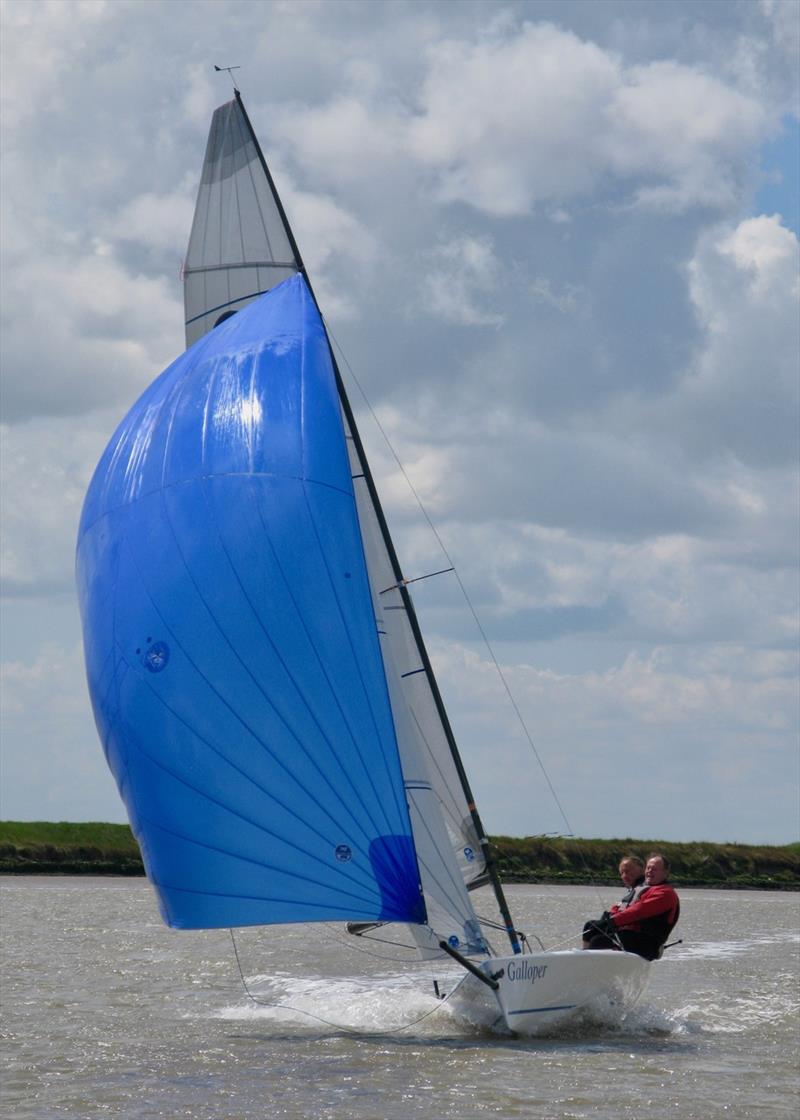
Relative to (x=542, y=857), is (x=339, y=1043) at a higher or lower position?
lower

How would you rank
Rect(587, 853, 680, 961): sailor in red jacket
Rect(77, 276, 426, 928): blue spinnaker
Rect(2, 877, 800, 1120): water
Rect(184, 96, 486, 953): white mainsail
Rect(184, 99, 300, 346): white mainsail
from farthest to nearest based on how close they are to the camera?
Rect(184, 99, 300, 346): white mainsail → Rect(587, 853, 680, 961): sailor in red jacket → Rect(184, 96, 486, 953): white mainsail → Rect(77, 276, 426, 928): blue spinnaker → Rect(2, 877, 800, 1120): water

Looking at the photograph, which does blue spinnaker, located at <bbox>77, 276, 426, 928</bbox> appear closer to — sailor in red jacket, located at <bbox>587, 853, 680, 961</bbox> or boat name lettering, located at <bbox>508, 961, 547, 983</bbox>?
boat name lettering, located at <bbox>508, 961, 547, 983</bbox>

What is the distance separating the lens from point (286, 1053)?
13.6 metres

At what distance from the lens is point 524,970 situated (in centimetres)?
1433

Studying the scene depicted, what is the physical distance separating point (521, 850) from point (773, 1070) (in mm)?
31191

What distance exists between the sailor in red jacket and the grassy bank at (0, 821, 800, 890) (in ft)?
88.4

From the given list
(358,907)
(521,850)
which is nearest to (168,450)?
(358,907)

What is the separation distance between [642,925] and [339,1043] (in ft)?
10.5

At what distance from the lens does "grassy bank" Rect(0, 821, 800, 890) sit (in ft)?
139

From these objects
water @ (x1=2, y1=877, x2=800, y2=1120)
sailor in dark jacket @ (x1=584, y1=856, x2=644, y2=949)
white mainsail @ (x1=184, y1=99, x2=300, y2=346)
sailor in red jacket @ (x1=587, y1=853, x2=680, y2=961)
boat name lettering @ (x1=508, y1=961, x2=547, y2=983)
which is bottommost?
water @ (x1=2, y1=877, x2=800, y2=1120)

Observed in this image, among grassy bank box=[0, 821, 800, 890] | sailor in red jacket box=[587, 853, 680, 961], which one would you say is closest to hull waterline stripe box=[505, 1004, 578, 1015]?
sailor in red jacket box=[587, 853, 680, 961]

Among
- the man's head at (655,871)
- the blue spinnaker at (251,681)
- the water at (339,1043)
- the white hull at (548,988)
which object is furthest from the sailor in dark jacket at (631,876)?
the blue spinnaker at (251,681)

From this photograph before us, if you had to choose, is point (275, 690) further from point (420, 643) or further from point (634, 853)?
point (634, 853)

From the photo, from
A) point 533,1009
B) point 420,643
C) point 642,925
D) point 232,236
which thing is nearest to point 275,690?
point 420,643
